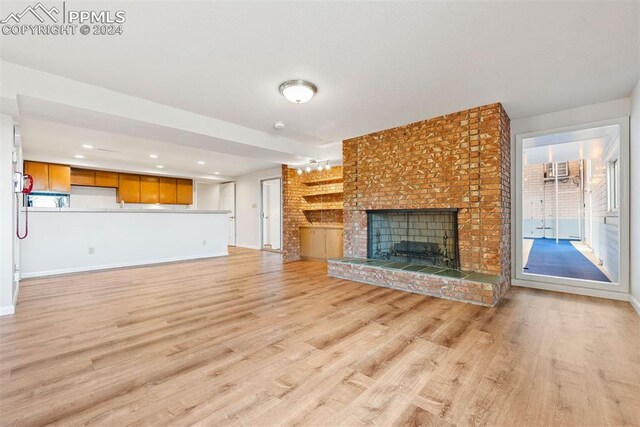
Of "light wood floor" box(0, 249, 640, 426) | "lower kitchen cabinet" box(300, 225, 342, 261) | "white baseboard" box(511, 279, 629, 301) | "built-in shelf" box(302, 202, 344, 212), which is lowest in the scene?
"light wood floor" box(0, 249, 640, 426)

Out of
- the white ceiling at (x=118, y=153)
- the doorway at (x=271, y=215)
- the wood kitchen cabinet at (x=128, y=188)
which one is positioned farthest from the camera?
the doorway at (x=271, y=215)

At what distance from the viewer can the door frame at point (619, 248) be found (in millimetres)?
3285

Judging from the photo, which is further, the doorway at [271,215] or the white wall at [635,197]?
the doorway at [271,215]

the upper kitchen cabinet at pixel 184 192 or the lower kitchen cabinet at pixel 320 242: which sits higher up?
the upper kitchen cabinet at pixel 184 192

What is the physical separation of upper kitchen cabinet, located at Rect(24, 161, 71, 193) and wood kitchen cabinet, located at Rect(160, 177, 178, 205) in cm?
220

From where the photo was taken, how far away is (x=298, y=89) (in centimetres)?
291

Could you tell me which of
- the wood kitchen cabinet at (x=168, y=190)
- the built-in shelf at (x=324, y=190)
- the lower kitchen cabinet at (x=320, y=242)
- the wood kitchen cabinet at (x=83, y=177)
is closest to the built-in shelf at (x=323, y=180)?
the built-in shelf at (x=324, y=190)

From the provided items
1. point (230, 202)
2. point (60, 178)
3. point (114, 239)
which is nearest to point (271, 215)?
point (230, 202)

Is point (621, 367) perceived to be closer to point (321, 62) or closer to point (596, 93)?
point (596, 93)

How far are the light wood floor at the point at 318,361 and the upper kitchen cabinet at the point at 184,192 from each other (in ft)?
18.6

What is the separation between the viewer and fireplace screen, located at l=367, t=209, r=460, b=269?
3984 mm

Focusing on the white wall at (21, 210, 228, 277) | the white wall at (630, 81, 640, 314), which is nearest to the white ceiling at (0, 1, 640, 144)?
the white wall at (630, 81, 640, 314)

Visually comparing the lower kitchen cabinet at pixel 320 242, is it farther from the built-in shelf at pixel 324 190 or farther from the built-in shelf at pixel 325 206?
the built-in shelf at pixel 324 190

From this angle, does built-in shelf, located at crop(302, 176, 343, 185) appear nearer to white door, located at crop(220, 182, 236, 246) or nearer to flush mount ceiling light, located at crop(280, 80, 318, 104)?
flush mount ceiling light, located at crop(280, 80, 318, 104)
